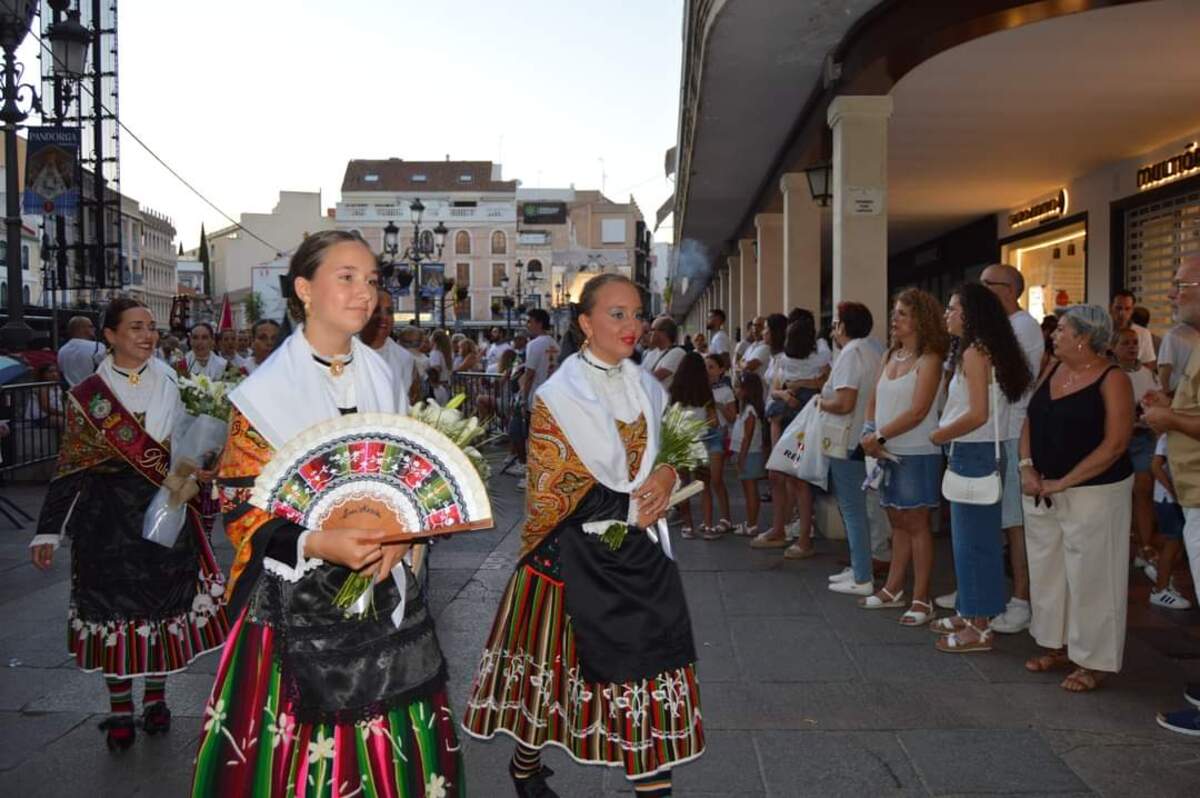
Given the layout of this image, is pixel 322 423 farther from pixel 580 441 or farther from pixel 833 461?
pixel 833 461

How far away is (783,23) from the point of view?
865 centimetres

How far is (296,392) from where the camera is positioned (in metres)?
2.79

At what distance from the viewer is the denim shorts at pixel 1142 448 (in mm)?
7551

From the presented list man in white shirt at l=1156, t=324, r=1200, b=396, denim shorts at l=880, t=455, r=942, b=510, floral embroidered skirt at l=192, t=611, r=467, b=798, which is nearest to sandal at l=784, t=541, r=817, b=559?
denim shorts at l=880, t=455, r=942, b=510

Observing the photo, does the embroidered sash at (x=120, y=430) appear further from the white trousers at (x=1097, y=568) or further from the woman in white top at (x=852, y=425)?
the woman in white top at (x=852, y=425)

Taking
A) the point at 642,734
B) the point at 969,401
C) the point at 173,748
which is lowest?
the point at 173,748

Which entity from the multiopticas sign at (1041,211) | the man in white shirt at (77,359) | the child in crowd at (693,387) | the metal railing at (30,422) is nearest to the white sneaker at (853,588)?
the child in crowd at (693,387)

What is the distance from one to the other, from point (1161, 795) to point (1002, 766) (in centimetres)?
57

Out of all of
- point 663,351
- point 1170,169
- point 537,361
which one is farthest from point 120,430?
point 1170,169

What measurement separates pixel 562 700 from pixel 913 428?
139 inches

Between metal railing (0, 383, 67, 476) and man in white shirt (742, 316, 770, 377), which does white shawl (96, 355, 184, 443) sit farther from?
metal railing (0, 383, 67, 476)

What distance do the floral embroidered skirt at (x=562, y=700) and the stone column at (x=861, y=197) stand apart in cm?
640

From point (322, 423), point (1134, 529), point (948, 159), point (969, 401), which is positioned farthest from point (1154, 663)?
point (948, 159)

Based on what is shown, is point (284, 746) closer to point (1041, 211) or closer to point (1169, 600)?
point (1169, 600)
